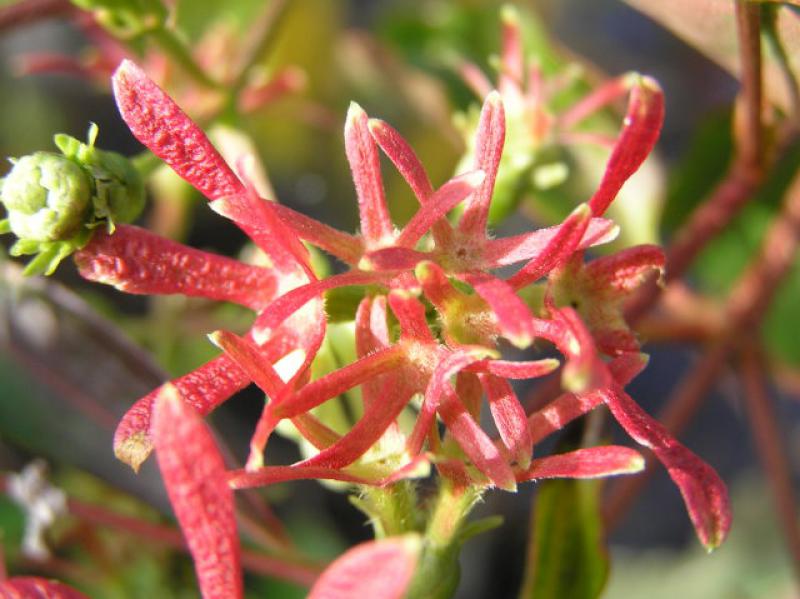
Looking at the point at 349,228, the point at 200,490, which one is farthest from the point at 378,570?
the point at 349,228

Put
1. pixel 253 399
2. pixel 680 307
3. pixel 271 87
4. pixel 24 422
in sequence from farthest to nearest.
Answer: pixel 253 399 < pixel 680 307 < pixel 271 87 < pixel 24 422

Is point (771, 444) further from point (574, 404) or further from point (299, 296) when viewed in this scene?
point (299, 296)

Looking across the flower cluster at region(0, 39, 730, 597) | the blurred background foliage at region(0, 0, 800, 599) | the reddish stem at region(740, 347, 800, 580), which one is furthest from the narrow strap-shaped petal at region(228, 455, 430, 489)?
the reddish stem at region(740, 347, 800, 580)

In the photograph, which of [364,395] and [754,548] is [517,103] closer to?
[364,395]

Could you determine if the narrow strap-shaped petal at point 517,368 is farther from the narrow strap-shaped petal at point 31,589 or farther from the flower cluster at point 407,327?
the narrow strap-shaped petal at point 31,589

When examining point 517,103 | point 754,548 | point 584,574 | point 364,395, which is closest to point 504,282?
point 364,395

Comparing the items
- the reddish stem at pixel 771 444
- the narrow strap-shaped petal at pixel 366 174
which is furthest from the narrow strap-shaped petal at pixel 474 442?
the reddish stem at pixel 771 444
